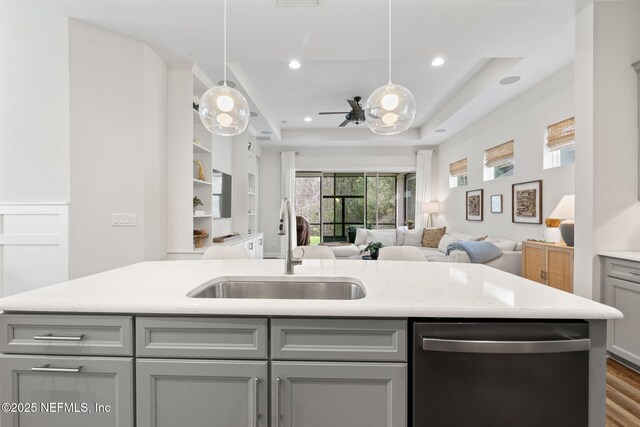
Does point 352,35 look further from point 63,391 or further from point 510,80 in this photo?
point 63,391

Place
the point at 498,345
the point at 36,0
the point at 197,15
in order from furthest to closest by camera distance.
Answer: the point at 197,15 → the point at 36,0 → the point at 498,345

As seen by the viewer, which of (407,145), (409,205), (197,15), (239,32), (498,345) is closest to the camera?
(498,345)

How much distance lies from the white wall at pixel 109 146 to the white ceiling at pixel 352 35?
25cm

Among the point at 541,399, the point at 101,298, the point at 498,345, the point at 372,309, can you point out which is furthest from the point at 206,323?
the point at 541,399

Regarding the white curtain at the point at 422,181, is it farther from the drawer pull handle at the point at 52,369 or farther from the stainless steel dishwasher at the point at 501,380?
the drawer pull handle at the point at 52,369

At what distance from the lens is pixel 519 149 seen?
4.21 metres

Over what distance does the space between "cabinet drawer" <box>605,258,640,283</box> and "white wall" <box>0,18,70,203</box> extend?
434cm

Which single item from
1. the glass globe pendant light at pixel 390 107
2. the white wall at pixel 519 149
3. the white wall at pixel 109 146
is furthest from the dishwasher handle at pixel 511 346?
the white wall at pixel 519 149

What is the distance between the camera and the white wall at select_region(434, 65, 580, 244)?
11.4 feet

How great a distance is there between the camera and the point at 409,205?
792 cm

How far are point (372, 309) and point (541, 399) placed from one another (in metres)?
0.62

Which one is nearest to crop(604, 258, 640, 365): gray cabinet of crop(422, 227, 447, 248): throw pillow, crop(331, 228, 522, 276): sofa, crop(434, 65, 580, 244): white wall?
crop(434, 65, 580, 244): white wall

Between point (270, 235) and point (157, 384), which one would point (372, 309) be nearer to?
point (157, 384)

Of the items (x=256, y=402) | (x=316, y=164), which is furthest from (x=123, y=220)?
(x=316, y=164)
